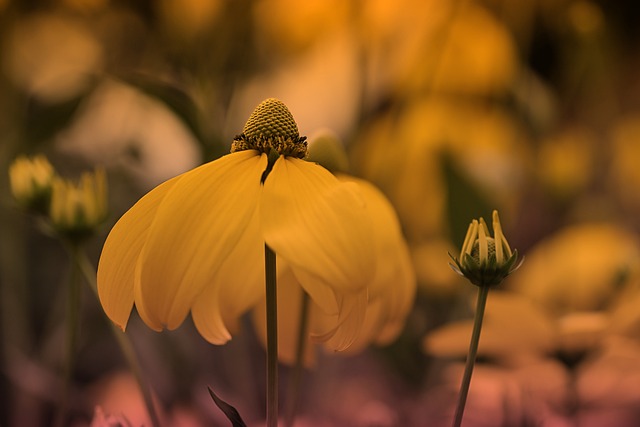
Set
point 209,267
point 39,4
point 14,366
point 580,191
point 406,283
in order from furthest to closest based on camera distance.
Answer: point 39,4, point 580,191, point 14,366, point 406,283, point 209,267

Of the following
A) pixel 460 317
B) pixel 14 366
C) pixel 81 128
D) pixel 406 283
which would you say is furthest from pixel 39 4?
pixel 406 283

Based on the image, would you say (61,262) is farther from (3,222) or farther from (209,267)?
(209,267)

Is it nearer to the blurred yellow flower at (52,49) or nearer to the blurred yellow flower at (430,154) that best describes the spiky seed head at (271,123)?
the blurred yellow flower at (430,154)

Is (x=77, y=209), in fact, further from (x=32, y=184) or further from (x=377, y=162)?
(x=377, y=162)

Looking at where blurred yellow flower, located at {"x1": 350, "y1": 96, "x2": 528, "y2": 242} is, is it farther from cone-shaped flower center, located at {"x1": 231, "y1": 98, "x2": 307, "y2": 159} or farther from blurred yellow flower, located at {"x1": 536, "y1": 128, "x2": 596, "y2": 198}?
cone-shaped flower center, located at {"x1": 231, "y1": 98, "x2": 307, "y2": 159}

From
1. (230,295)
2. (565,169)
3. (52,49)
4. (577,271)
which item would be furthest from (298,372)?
(52,49)

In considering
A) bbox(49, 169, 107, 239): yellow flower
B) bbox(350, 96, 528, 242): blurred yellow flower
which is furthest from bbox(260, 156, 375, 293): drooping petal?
bbox(350, 96, 528, 242): blurred yellow flower

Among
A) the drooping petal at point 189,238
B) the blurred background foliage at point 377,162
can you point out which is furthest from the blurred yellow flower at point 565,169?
the drooping petal at point 189,238
